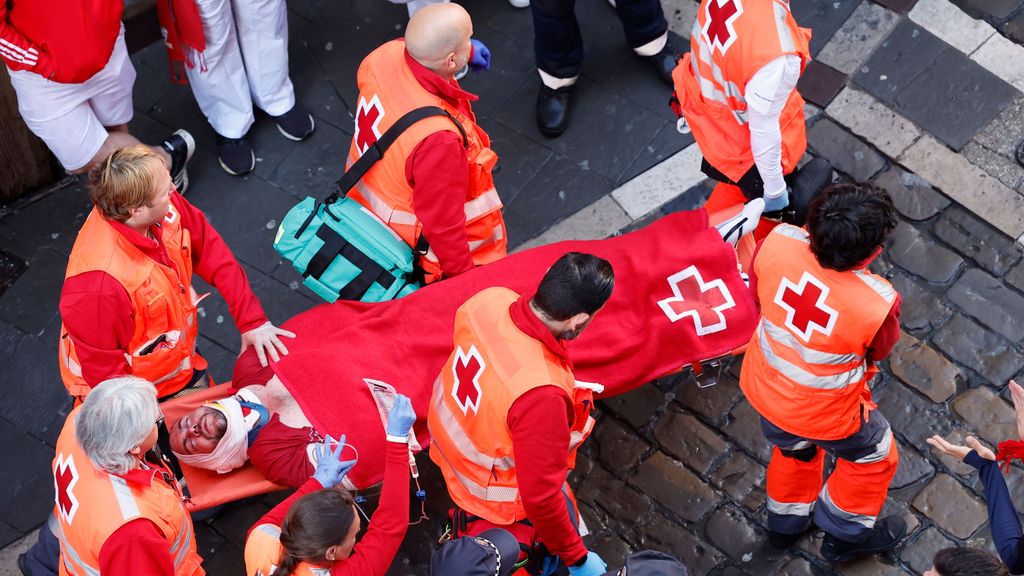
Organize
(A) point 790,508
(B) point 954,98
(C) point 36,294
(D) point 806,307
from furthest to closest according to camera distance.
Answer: (B) point 954,98
(C) point 36,294
(A) point 790,508
(D) point 806,307

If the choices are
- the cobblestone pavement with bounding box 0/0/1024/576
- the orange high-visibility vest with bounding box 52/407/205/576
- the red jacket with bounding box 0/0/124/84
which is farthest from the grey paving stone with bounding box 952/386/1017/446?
the red jacket with bounding box 0/0/124/84

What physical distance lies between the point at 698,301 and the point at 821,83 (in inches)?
69.8

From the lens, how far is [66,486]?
140 inches

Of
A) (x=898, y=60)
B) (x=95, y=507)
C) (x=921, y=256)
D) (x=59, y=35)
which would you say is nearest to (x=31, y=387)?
(x=59, y=35)

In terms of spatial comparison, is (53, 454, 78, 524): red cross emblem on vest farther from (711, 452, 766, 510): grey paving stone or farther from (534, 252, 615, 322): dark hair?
(711, 452, 766, 510): grey paving stone

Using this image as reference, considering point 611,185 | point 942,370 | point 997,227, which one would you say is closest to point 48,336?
point 611,185

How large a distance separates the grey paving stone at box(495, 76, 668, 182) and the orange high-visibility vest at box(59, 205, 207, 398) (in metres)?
2.09

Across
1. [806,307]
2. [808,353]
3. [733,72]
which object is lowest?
[808,353]

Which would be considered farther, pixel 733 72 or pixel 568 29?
pixel 568 29

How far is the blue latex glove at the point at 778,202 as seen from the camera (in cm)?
451

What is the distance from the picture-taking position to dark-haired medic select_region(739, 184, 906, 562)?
3.56 metres

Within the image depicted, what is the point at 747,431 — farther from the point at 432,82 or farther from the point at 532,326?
the point at 432,82

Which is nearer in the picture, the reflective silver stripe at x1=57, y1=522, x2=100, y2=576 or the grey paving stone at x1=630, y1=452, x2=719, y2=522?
the reflective silver stripe at x1=57, y1=522, x2=100, y2=576

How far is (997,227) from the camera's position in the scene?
16.9ft
